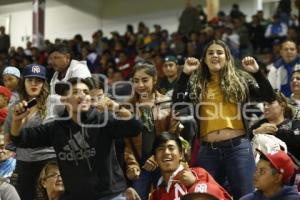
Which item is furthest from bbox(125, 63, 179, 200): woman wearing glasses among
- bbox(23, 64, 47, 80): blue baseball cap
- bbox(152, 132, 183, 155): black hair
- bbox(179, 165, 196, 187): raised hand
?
bbox(23, 64, 47, 80): blue baseball cap

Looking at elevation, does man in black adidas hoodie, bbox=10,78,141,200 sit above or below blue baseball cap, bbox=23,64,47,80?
below

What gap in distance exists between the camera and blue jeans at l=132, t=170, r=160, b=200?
14.5 ft

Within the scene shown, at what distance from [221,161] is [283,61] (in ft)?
11.3

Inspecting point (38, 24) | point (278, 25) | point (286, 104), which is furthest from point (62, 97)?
point (38, 24)

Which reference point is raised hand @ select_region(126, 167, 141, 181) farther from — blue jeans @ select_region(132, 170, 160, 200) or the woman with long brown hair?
the woman with long brown hair

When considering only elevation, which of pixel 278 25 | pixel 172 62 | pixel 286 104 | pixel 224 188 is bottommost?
pixel 224 188

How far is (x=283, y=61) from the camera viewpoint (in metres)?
7.26

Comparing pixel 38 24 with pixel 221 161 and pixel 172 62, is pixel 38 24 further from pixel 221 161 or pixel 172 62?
pixel 221 161

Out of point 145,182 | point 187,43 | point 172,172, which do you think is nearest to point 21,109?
point 172,172

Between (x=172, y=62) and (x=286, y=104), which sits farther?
(x=172, y=62)

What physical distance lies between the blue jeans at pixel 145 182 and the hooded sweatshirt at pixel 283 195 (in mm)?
863

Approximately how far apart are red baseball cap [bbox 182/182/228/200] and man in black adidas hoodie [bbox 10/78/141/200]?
508 mm

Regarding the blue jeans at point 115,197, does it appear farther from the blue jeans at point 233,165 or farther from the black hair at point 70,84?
the blue jeans at point 233,165

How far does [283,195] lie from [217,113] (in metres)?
0.80
